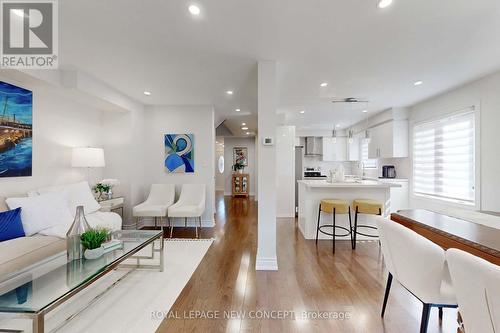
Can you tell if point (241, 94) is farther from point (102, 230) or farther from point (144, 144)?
point (102, 230)

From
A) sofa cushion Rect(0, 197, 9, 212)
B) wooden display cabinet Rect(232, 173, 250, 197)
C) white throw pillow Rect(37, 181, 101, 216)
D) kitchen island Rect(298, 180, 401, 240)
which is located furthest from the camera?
wooden display cabinet Rect(232, 173, 250, 197)

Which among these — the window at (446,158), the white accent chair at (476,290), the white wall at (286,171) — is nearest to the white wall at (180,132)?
the white wall at (286,171)

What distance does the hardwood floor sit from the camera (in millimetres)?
1718

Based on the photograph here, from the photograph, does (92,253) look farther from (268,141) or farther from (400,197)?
(400,197)

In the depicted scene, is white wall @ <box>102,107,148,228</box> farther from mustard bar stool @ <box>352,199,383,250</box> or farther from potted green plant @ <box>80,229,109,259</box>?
mustard bar stool @ <box>352,199,383,250</box>

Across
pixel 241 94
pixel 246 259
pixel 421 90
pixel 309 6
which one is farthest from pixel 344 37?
pixel 246 259

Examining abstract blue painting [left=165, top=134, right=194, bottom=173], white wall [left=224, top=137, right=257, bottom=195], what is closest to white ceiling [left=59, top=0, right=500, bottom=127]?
abstract blue painting [left=165, top=134, right=194, bottom=173]

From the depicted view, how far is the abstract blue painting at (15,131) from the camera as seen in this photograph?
2.61 metres

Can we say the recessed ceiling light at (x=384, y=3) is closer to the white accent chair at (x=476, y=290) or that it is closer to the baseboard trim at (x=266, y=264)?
the white accent chair at (x=476, y=290)

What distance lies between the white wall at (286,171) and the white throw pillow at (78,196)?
3737 millimetres

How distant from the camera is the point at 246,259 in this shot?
2953 mm

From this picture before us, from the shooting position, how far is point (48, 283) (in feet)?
5.08

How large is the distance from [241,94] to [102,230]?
9.76ft

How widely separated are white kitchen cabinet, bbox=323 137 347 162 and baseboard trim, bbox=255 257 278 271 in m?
5.54
